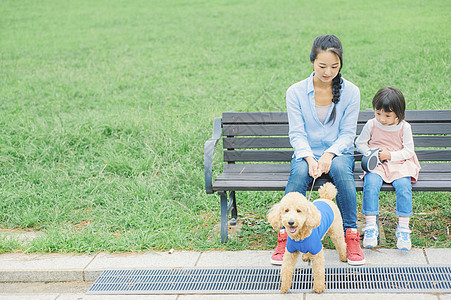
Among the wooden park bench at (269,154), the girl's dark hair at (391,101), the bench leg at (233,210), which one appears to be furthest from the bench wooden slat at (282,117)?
the bench leg at (233,210)

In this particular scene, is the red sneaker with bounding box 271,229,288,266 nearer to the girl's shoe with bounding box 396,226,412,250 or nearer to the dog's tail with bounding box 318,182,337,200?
the dog's tail with bounding box 318,182,337,200

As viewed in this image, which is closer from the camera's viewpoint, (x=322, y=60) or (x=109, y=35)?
(x=322, y=60)

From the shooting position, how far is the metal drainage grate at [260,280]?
345cm

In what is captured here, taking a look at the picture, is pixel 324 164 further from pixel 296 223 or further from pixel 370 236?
pixel 296 223

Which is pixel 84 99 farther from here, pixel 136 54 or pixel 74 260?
pixel 74 260

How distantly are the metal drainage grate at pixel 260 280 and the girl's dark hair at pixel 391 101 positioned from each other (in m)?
1.24

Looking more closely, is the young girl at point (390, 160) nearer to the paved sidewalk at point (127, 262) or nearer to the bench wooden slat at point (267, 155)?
the paved sidewalk at point (127, 262)

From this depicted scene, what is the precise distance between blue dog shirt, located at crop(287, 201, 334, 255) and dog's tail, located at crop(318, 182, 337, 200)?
0.21 metres

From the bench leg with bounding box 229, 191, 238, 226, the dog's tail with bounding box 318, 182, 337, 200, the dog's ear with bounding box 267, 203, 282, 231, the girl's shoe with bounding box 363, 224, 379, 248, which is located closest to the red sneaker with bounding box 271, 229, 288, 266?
the dog's tail with bounding box 318, 182, 337, 200

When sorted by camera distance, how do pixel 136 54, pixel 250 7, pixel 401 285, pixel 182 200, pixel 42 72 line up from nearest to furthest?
pixel 401 285
pixel 182 200
pixel 42 72
pixel 136 54
pixel 250 7

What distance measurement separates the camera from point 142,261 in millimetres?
4055

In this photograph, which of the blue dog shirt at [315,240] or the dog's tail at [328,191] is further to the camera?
the dog's tail at [328,191]

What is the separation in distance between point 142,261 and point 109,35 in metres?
12.4

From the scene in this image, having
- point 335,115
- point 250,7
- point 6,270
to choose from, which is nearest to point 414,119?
point 335,115
